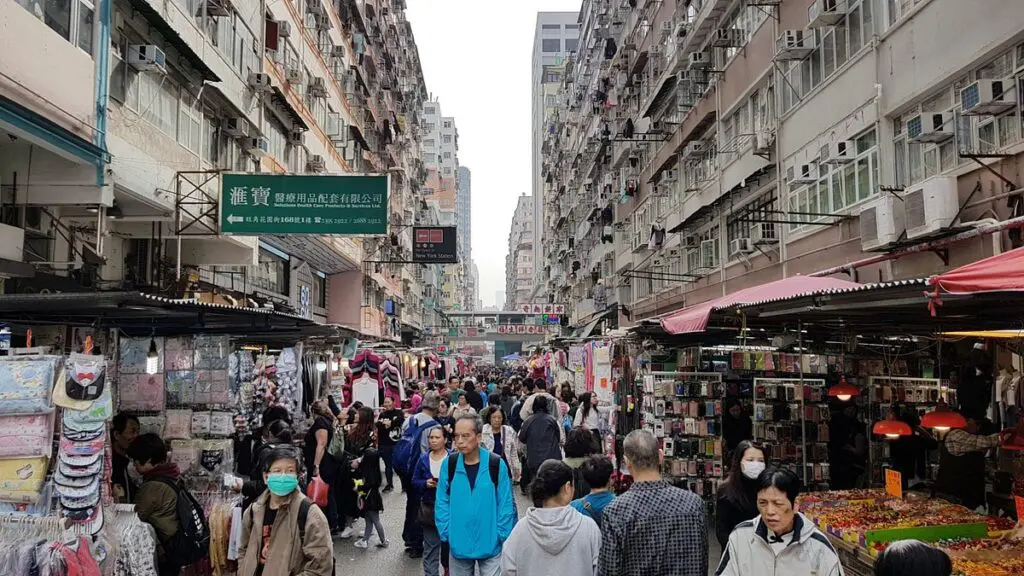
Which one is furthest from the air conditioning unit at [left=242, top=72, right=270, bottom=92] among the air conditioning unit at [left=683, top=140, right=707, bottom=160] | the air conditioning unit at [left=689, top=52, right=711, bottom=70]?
the air conditioning unit at [left=683, top=140, right=707, bottom=160]

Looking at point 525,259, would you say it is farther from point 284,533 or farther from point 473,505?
point 284,533

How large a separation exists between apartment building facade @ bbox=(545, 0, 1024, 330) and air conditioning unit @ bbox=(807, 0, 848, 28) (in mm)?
33

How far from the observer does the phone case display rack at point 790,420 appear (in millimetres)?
10086

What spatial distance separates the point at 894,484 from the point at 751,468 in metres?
3.16

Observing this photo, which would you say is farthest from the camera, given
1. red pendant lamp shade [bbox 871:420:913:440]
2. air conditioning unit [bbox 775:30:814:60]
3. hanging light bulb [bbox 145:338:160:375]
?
air conditioning unit [bbox 775:30:814:60]

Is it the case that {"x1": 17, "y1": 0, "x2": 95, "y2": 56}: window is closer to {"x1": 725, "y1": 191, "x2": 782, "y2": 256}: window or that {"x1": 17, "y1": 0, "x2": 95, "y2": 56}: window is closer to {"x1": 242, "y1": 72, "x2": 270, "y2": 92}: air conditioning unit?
{"x1": 242, "y1": 72, "x2": 270, "y2": 92}: air conditioning unit

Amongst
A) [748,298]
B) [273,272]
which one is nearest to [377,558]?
[748,298]

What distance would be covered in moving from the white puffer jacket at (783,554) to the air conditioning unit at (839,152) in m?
11.8

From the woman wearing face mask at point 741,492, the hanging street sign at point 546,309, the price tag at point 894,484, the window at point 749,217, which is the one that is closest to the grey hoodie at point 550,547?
the woman wearing face mask at point 741,492

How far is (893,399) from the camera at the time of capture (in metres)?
10.7

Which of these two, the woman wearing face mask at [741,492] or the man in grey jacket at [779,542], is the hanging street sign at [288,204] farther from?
the man in grey jacket at [779,542]

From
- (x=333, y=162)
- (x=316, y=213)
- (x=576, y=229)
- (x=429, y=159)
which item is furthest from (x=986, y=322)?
(x=429, y=159)

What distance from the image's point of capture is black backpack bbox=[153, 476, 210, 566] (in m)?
5.82

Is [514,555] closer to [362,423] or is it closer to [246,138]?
[362,423]
